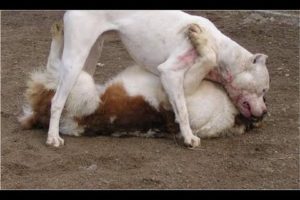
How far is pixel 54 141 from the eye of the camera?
17.0ft

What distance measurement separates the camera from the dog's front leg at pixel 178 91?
5133 millimetres

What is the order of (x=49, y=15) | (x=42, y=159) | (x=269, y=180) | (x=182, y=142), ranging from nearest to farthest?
(x=269, y=180) < (x=42, y=159) < (x=182, y=142) < (x=49, y=15)

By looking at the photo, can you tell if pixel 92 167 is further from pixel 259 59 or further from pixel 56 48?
pixel 259 59

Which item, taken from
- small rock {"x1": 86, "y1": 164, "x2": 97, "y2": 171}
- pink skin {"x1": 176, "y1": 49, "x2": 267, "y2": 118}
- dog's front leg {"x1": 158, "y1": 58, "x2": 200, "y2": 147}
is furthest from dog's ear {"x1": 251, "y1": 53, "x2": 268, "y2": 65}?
small rock {"x1": 86, "y1": 164, "x2": 97, "y2": 171}

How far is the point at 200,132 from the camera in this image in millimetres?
5352

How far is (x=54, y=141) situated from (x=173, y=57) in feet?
3.75

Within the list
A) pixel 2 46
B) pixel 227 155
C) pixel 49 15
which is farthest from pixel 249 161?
pixel 49 15

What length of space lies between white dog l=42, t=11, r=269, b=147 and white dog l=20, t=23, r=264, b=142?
3.8 inches

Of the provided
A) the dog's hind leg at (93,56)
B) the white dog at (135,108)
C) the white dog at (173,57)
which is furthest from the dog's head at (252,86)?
the dog's hind leg at (93,56)

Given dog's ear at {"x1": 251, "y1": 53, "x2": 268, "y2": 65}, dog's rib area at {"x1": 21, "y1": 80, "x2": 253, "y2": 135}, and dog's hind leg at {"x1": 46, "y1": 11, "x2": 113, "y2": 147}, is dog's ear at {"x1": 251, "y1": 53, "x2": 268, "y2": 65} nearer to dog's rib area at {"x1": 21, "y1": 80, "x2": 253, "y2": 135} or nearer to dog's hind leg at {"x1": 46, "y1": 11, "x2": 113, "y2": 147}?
dog's rib area at {"x1": 21, "y1": 80, "x2": 253, "y2": 135}

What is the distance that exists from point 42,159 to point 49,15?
5.32 meters

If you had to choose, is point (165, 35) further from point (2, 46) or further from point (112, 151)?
point (2, 46)

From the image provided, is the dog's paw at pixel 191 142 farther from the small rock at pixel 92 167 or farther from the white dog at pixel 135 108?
the small rock at pixel 92 167

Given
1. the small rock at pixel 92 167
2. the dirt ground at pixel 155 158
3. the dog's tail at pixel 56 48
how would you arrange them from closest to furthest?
the dirt ground at pixel 155 158
the small rock at pixel 92 167
the dog's tail at pixel 56 48
